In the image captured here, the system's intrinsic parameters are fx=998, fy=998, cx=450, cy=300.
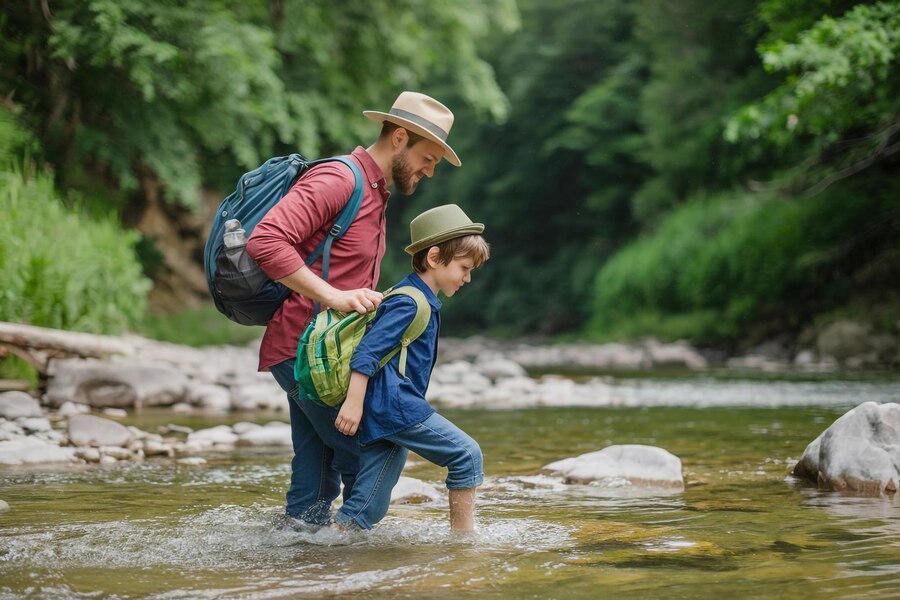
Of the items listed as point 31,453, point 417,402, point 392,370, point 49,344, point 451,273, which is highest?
point 49,344

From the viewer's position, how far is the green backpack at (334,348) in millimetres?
3363

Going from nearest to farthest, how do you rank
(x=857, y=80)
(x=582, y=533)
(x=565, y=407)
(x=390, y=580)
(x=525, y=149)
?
(x=390, y=580), (x=582, y=533), (x=565, y=407), (x=857, y=80), (x=525, y=149)

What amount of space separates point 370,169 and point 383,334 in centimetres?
63

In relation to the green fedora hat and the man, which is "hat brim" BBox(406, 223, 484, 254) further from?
the man

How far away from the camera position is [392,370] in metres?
3.46

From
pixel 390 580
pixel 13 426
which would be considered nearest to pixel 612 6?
pixel 13 426

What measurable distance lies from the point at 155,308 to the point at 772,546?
45.2 ft

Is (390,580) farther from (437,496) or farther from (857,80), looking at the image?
(857,80)

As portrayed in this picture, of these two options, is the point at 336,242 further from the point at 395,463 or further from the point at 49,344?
the point at 49,344

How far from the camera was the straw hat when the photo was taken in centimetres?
351

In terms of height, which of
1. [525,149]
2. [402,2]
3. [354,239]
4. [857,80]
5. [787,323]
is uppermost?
[525,149]

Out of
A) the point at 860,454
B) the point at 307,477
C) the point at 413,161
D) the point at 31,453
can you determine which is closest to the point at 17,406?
the point at 31,453

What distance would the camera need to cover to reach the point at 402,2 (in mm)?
15078

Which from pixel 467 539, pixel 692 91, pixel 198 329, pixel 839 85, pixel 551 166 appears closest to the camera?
pixel 467 539
